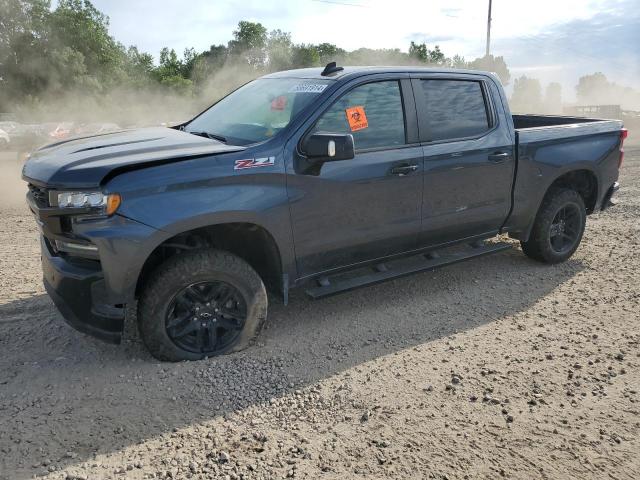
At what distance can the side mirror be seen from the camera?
136 inches

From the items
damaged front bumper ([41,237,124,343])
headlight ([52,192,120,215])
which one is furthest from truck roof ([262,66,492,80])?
damaged front bumper ([41,237,124,343])

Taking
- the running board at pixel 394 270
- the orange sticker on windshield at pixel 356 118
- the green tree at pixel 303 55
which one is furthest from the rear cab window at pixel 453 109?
the green tree at pixel 303 55

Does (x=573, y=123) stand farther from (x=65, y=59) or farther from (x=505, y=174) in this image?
(x=65, y=59)

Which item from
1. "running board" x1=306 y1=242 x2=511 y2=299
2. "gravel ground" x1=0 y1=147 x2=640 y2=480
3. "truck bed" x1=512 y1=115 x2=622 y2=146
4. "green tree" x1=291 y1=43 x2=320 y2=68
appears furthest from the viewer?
"green tree" x1=291 y1=43 x2=320 y2=68

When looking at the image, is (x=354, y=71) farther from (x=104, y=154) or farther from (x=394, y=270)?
(x=104, y=154)

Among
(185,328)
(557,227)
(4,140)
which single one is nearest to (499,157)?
(557,227)

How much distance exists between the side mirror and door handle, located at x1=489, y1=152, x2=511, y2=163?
1.71 m

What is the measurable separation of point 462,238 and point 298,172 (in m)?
1.83

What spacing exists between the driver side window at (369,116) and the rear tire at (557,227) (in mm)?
1990

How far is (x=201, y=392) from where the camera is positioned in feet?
10.6

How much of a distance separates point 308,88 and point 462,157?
140 cm

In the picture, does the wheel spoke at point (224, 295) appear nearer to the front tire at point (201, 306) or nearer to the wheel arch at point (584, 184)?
the front tire at point (201, 306)

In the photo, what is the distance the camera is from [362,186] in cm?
393

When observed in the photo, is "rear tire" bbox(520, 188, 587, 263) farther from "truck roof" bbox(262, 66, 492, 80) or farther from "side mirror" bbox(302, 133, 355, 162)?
"side mirror" bbox(302, 133, 355, 162)
